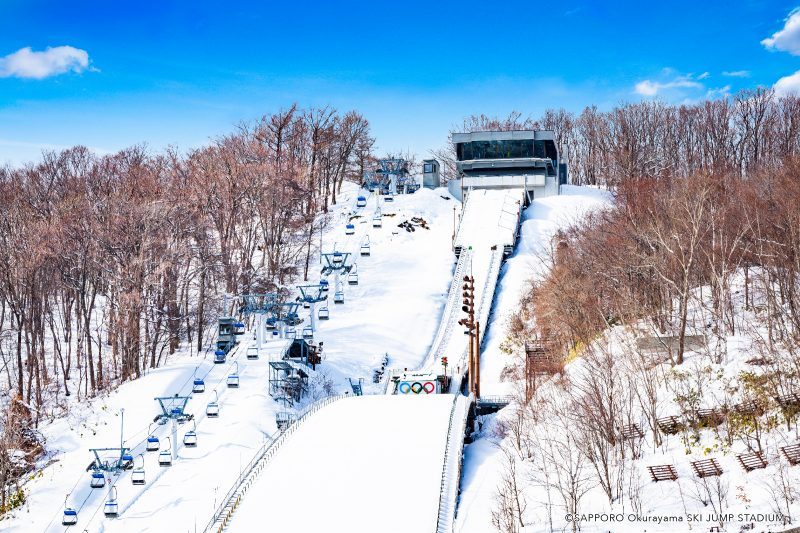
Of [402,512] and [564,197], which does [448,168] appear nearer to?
[564,197]

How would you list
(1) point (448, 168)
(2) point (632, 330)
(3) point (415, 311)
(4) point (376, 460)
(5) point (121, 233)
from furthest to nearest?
(1) point (448, 168) < (3) point (415, 311) < (5) point (121, 233) < (2) point (632, 330) < (4) point (376, 460)

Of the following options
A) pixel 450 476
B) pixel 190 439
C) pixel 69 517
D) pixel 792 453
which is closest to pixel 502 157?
pixel 190 439

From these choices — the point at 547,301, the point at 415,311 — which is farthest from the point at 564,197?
the point at 547,301

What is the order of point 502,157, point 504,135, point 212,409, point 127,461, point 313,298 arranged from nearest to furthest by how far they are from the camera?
point 127,461
point 212,409
point 313,298
point 504,135
point 502,157

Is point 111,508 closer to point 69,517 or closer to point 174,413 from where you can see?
point 69,517

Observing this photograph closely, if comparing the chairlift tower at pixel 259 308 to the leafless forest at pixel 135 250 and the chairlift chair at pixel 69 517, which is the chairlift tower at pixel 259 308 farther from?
the chairlift chair at pixel 69 517

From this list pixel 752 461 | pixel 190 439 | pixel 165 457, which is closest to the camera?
pixel 752 461

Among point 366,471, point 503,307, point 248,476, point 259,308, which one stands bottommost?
point 248,476
